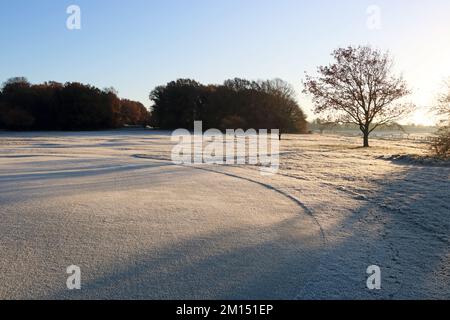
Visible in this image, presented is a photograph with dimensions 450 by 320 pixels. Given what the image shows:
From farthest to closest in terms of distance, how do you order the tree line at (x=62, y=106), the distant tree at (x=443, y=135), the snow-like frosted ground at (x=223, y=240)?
the tree line at (x=62, y=106) → the distant tree at (x=443, y=135) → the snow-like frosted ground at (x=223, y=240)

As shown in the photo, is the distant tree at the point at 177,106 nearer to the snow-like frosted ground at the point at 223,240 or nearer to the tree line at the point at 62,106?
the tree line at the point at 62,106

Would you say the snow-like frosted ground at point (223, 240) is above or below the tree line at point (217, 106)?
below

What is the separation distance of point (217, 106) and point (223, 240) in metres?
69.7

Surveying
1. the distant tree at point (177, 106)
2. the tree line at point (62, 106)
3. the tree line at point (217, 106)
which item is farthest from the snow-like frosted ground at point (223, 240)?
the distant tree at point (177, 106)

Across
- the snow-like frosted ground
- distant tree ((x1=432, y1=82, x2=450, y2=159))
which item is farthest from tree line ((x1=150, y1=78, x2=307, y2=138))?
the snow-like frosted ground

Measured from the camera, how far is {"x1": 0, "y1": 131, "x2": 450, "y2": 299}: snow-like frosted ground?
3.88 meters

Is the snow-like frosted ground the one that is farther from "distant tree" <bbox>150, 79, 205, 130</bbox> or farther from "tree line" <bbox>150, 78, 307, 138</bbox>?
"distant tree" <bbox>150, 79, 205, 130</bbox>

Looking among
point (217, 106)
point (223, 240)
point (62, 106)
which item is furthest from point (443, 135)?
point (62, 106)

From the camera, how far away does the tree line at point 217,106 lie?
233 feet

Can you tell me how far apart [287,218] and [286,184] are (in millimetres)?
4128

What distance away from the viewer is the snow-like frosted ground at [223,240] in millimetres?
3883

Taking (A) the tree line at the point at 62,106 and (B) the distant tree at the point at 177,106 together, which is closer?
(A) the tree line at the point at 62,106

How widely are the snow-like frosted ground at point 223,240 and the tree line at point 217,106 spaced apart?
58831 millimetres

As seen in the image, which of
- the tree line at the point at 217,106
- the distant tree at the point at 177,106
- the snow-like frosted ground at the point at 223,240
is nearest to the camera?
the snow-like frosted ground at the point at 223,240
